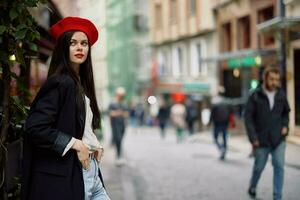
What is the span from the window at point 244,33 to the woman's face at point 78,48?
2300 cm

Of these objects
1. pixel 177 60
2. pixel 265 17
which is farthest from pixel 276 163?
pixel 177 60

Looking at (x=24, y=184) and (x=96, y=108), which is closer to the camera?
(x=24, y=184)

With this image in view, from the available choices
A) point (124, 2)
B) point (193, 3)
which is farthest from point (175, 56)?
point (124, 2)

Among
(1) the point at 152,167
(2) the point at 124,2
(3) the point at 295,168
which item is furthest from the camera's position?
(2) the point at 124,2

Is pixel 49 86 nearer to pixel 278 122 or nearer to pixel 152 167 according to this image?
pixel 278 122

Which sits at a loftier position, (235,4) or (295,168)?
(235,4)

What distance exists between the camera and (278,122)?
764cm

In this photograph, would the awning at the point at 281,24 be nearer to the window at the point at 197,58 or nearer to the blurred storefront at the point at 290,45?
the blurred storefront at the point at 290,45

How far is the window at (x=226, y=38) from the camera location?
97.2 ft

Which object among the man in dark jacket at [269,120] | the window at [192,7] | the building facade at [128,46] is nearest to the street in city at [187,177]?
the man in dark jacket at [269,120]

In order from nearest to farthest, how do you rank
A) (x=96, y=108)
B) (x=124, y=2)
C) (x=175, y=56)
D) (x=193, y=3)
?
(x=96, y=108) → (x=193, y=3) → (x=175, y=56) → (x=124, y=2)

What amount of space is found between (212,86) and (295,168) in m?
21.0

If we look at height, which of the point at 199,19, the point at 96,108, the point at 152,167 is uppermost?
the point at 199,19

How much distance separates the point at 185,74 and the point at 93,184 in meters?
33.8
